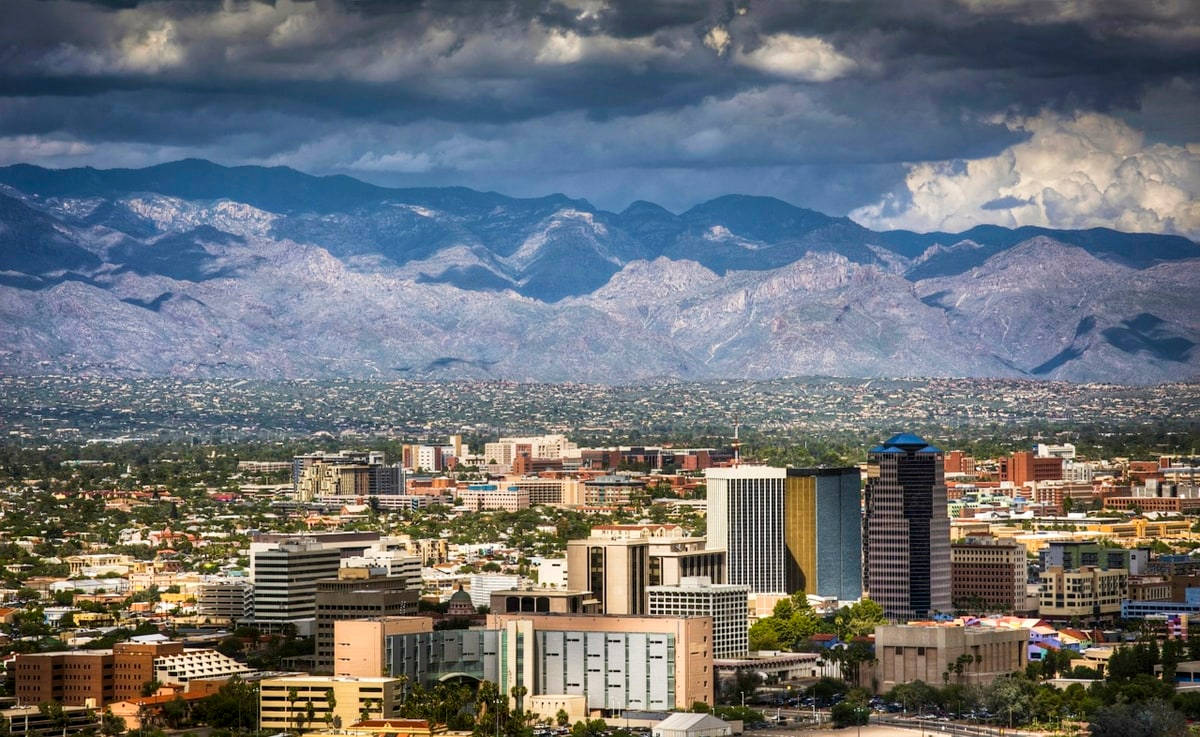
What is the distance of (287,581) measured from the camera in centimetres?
11962

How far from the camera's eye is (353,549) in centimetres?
13525

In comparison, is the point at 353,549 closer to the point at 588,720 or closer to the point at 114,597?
the point at 114,597

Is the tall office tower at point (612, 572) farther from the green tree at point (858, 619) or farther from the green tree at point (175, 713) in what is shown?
the green tree at point (175, 713)

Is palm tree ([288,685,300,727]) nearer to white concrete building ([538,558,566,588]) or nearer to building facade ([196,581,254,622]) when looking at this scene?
white concrete building ([538,558,566,588])

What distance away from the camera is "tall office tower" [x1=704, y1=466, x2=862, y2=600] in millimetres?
122938

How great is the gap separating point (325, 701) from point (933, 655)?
2280 centimetres

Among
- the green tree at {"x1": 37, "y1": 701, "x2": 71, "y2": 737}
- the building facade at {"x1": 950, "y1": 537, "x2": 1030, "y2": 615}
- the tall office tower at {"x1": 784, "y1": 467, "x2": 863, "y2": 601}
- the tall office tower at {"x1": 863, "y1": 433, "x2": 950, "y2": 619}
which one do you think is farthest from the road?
the building facade at {"x1": 950, "y1": 537, "x2": 1030, "y2": 615}

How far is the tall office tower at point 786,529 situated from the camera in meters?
123

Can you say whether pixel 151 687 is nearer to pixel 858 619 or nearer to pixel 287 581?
pixel 287 581

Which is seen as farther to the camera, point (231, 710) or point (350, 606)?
point (350, 606)

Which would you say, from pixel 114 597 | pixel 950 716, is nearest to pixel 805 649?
pixel 950 716

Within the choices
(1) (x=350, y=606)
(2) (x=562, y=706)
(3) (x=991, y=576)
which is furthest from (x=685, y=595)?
(3) (x=991, y=576)

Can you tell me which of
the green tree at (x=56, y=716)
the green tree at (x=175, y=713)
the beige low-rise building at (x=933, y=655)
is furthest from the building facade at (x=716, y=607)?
the green tree at (x=56, y=716)

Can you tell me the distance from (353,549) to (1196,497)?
222 ft
